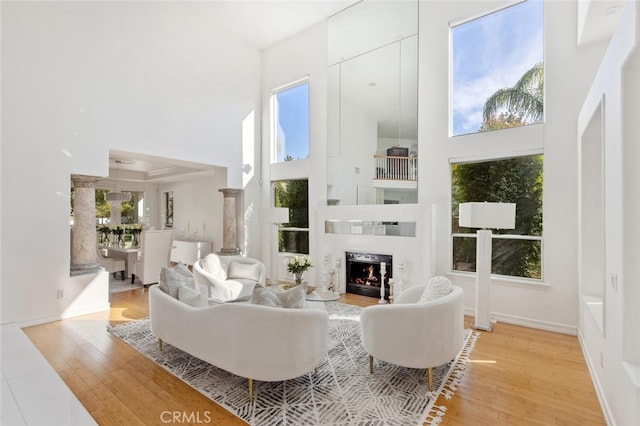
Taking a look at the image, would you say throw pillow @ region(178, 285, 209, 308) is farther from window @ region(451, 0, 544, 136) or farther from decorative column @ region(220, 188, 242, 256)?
window @ region(451, 0, 544, 136)

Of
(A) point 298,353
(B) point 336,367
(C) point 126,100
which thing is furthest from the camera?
(C) point 126,100

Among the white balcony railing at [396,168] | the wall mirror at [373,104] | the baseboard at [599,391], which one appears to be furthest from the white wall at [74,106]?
the baseboard at [599,391]

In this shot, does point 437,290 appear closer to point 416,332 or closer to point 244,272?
point 416,332

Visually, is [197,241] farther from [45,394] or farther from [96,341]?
[45,394]

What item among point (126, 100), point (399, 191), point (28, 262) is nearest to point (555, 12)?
point (399, 191)

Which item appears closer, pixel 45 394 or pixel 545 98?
pixel 45 394

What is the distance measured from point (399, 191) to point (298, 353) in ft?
12.1

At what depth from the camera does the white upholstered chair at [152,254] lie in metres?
5.97

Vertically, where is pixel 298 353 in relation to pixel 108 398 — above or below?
above

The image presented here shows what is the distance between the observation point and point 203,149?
20.8 feet

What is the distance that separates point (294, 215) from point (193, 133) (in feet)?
8.89

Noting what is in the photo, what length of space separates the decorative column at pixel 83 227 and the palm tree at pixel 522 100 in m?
6.24

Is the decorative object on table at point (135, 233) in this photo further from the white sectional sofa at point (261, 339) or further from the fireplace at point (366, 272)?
the white sectional sofa at point (261, 339)

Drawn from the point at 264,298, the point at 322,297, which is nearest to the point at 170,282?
the point at 264,298
